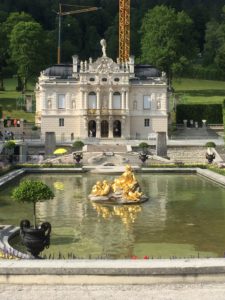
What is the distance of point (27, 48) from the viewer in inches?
3533

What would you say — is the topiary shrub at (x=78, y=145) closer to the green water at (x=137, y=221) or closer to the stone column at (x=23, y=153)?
the stone column at (x=23, y=153)

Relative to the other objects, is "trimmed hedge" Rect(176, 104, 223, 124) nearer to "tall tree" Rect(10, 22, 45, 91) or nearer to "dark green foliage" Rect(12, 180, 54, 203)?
"tall tree" Rect(10, 22, 45, 91)

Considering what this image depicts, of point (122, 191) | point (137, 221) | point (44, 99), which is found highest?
point (44, 99)

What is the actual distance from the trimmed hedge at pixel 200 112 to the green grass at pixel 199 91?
371 cm

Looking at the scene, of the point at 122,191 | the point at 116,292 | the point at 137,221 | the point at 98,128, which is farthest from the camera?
the point at 98,128

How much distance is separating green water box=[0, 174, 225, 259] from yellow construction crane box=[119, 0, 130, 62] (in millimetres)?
59412

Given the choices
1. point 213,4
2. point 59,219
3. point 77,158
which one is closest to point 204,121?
point 77,158

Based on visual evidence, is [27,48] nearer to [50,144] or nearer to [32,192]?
[50,144]

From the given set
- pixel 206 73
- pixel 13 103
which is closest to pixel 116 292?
pixel 13 103

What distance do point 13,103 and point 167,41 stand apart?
78.2 ft

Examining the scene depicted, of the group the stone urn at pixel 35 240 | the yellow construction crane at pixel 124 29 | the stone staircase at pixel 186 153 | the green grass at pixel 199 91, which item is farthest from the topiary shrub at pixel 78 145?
the stone urn at pixel 35 240

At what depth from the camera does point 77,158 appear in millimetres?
53000

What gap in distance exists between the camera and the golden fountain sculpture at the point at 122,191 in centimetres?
3192

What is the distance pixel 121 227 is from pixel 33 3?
110348mm
